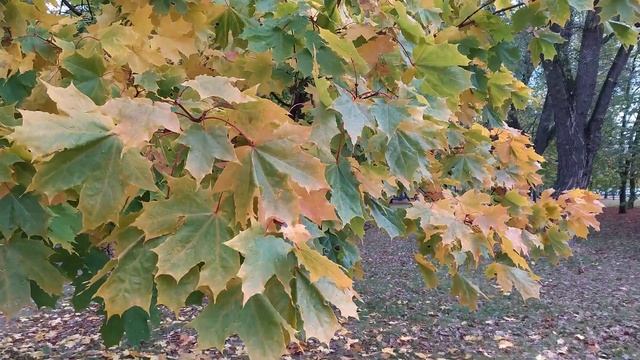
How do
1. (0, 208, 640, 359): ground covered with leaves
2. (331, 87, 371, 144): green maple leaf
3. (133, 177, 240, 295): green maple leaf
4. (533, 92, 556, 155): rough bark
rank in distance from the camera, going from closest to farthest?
(133, 177, 240, 295): green maple leaf
(331, 87, 371, 144): green maple leaf
(0, 208, 640, 359): ground covered with leaves
(533, 92, 556, 155): rough bark

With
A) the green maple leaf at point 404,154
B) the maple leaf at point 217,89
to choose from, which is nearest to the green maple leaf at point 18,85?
the maple leaf at point 217,89

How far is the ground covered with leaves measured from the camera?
6039 millimetres

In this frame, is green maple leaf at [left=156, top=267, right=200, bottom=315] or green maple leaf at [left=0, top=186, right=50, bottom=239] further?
green maple leaf at [left=0, top=186, right=50, bottom=239]

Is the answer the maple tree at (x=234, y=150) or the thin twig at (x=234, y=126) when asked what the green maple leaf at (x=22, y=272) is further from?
the thin twig at (x=234, y=126)

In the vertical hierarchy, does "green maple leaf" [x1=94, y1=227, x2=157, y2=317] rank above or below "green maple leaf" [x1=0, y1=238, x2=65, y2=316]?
below

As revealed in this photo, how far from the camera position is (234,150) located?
A: 3.66ft

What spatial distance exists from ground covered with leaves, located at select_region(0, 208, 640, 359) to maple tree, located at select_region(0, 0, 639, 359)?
3127 mm

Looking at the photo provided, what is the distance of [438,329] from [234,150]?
6489 millimetres

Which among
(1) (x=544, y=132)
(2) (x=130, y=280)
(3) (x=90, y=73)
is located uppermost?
(1) (x=544, y=132)

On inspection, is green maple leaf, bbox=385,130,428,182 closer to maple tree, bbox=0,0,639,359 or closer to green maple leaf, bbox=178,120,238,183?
maple tree, bbox=0,0,639,359

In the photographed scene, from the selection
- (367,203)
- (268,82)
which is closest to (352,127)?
(268,82)

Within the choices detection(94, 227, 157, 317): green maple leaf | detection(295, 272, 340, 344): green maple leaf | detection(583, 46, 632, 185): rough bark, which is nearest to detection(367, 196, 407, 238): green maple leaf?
detection(295, 272, 340, 344): green maple leaf

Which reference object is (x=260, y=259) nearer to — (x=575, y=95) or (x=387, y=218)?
(x=387, y=218)

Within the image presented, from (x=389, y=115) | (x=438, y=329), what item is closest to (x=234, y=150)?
(x=389, y=115)
